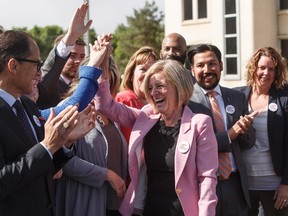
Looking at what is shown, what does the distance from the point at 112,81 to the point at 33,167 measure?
1605 mm

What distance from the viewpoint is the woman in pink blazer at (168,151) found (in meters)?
4.00

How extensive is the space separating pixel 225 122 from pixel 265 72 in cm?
82

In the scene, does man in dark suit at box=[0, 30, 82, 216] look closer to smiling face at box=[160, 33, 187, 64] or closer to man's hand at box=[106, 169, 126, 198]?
man's hand at box=[106, 169, 126, 198]

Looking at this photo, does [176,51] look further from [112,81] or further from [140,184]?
[140,184]

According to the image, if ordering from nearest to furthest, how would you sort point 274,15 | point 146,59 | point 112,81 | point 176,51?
point 112,81 < point 146,59 < point 176,51 < point 274,15

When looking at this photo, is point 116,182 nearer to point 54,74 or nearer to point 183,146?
point 183,146

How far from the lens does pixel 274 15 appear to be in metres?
25.5

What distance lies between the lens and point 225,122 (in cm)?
491

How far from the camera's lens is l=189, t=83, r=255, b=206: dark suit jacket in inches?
187

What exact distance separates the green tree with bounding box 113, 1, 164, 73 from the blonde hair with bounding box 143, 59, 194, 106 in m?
53.4

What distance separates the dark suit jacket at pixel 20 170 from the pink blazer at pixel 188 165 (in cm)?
107

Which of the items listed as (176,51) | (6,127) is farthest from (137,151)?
(176,51)

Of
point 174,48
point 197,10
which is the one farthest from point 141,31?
point 174,48

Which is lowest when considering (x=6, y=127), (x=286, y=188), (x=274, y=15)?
(x=286, y=188)
